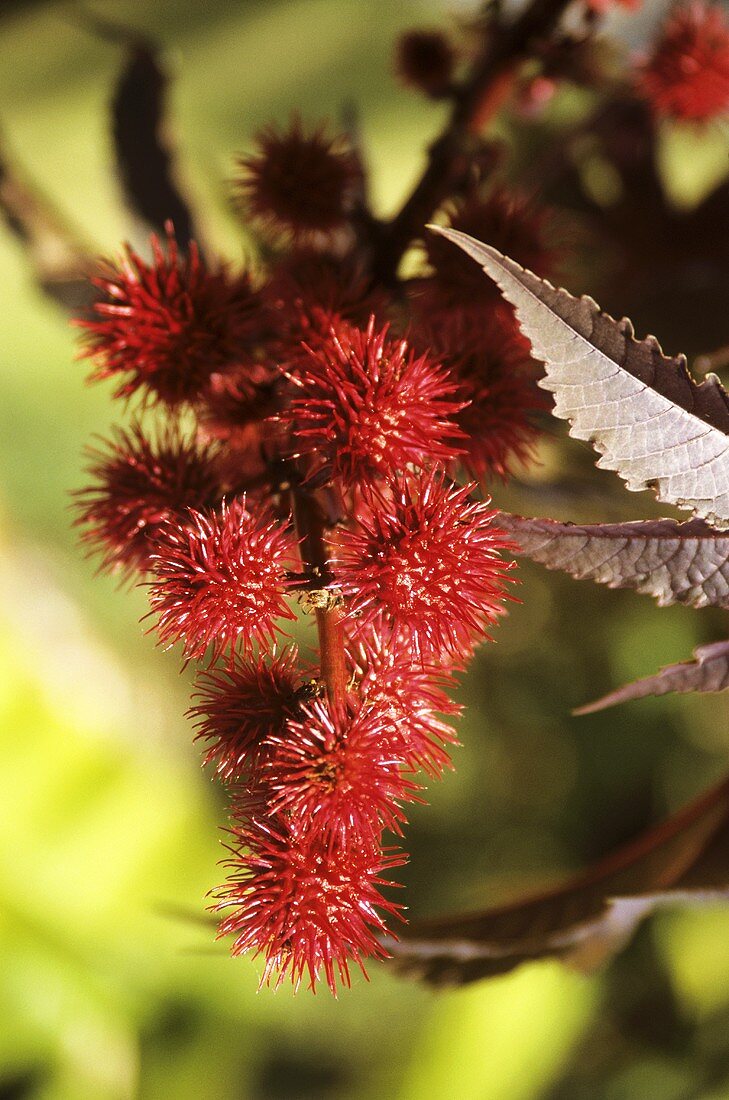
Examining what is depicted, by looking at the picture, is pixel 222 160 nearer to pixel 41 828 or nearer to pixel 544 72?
pixel 544 72

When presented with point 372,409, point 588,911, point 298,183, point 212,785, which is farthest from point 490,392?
point 212,785

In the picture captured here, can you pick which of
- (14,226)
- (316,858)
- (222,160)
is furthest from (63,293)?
(316,858)

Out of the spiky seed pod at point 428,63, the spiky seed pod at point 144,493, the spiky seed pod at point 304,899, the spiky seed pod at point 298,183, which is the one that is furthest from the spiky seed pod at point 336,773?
the spiky seed pod at point 428,63

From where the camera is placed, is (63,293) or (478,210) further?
(63,293)

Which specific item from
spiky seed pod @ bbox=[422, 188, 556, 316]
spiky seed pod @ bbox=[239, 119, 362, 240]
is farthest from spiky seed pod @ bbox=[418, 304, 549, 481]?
spiky seed pod @ bbox=[239, 119, 362, 240]

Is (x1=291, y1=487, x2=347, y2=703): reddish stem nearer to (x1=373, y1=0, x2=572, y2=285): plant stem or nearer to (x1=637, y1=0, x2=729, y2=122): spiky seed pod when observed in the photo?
(x1=373, y1=0, x2=572, y2=285): plant stem

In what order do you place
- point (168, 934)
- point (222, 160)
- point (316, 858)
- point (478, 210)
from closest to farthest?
point (316, 858) < point (478, 210) < point (168, 934) < point (222, 160)

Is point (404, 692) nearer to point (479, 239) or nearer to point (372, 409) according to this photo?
point (372, 409)
